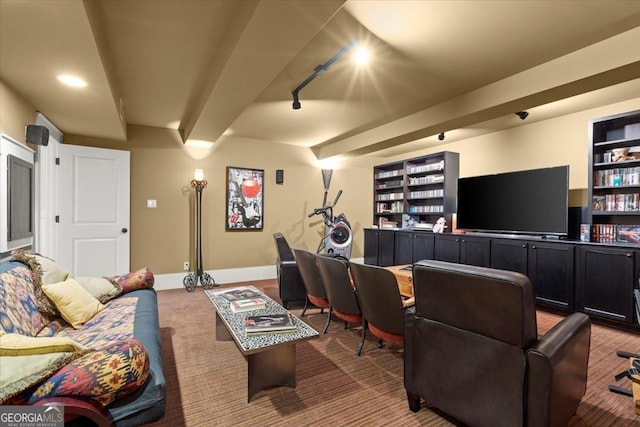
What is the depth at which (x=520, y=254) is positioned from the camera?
3828 millimetres

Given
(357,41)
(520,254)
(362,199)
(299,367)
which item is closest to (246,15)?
(357,41)

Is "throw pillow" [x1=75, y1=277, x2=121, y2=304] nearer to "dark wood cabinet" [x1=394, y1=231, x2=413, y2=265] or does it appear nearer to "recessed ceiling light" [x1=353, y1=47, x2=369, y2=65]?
"recessed ceiling light" [x1=353, y1=47, x2=369, y2=65]

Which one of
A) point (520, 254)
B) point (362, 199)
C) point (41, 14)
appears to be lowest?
point (520, 254)

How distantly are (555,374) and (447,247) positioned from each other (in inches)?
141

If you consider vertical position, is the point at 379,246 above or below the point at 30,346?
below

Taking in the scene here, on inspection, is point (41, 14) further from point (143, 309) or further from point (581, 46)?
point (581, 46)

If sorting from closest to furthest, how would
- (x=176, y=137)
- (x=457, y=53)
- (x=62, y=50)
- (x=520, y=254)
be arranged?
(x=62, y=50) < (x=457, y=53) < (x=520, y=254) < (x=176, y=137)

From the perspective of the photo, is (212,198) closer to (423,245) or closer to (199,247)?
(199,247)

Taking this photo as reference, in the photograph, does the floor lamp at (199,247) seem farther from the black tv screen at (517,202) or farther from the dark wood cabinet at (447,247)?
the black tv screen at (517,202)

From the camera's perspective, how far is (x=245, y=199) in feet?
17.5

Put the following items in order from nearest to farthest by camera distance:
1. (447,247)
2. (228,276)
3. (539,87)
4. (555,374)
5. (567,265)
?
(555,374)
(539,87)
(567,265)
(447,247)
(228,276)

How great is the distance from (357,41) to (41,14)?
192cm

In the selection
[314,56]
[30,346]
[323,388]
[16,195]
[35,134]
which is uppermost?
[314,56]

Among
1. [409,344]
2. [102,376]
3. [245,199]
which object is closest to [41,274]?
[102,376]
